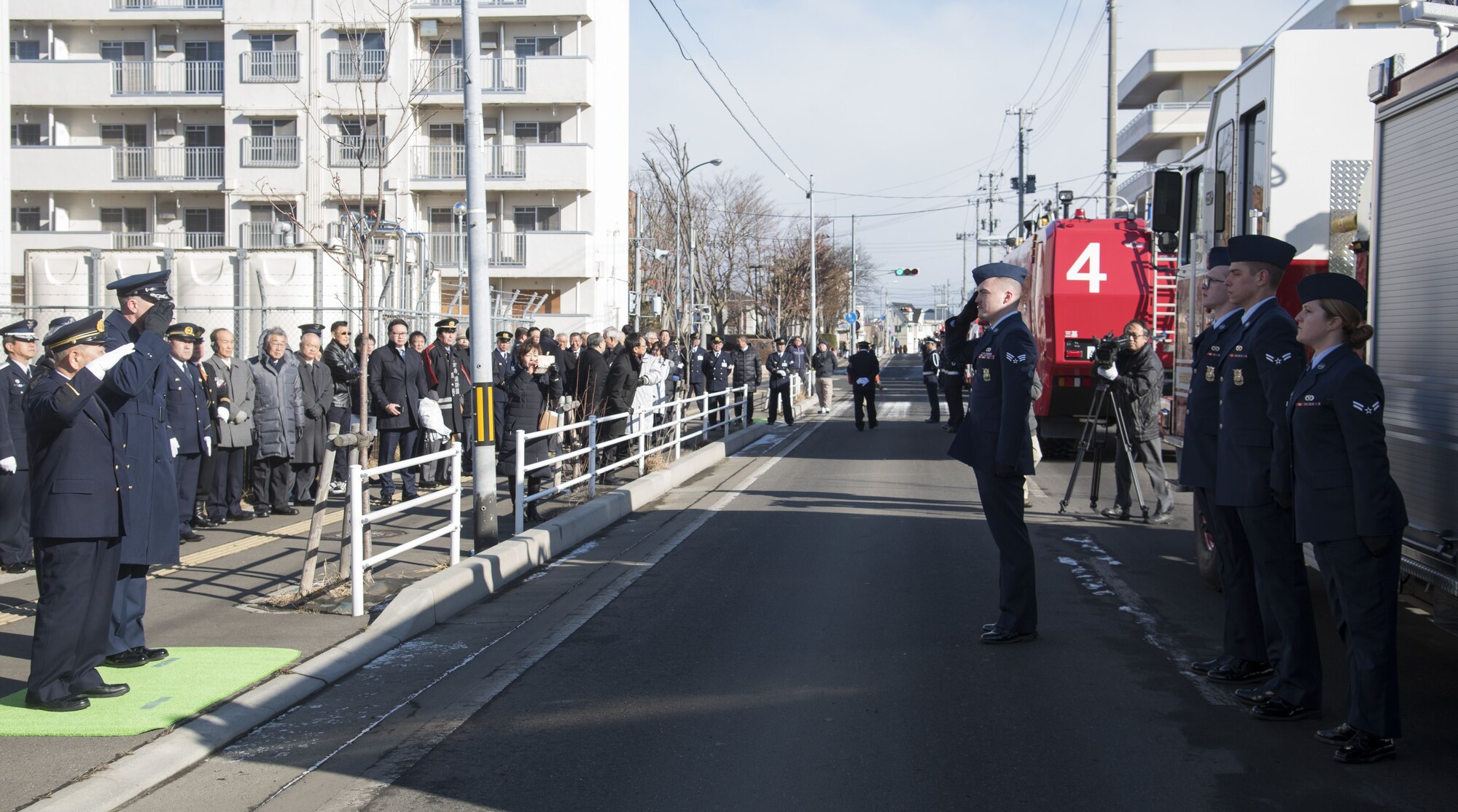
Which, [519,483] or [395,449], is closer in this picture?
[519,483]

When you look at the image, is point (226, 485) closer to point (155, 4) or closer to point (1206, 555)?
point (1206, 555)

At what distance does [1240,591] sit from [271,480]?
32.4ft

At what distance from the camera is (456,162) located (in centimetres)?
3781

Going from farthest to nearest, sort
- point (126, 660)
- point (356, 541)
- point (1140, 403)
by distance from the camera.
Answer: point (1140, 403), point (356, 541), point (126, 660)

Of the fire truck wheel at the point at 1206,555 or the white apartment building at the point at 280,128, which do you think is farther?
the white apartment building at the point at 280,128

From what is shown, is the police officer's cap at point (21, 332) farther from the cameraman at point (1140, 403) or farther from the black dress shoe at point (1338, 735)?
the cameraman at point (1140, 403)

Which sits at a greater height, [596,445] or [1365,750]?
[596,445]

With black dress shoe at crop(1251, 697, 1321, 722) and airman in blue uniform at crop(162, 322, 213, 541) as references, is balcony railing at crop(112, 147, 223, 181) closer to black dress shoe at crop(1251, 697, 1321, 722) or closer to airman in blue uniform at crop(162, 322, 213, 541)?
airman in blue uniform at crop(162, 322, 213, 541)

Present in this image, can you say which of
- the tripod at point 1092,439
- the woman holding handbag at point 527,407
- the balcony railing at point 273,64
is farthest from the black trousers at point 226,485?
the balcony railing at point 273,64

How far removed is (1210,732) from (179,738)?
4612mm

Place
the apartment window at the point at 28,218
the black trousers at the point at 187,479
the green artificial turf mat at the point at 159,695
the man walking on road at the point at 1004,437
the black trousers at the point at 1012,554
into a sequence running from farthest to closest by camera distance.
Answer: the apartment window at the point at 28,218, the black trousers at the point at 187,479, the black trousers at the point at 1012,554, the man walking on road at the point at 1004,437, the green artificial turf mat at the point at 159,695

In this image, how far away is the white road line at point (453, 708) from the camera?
4828 mm

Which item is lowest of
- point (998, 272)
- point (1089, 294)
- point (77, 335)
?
point (77, 335)

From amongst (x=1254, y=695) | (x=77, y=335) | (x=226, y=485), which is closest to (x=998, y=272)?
(x=1254, y=695)
